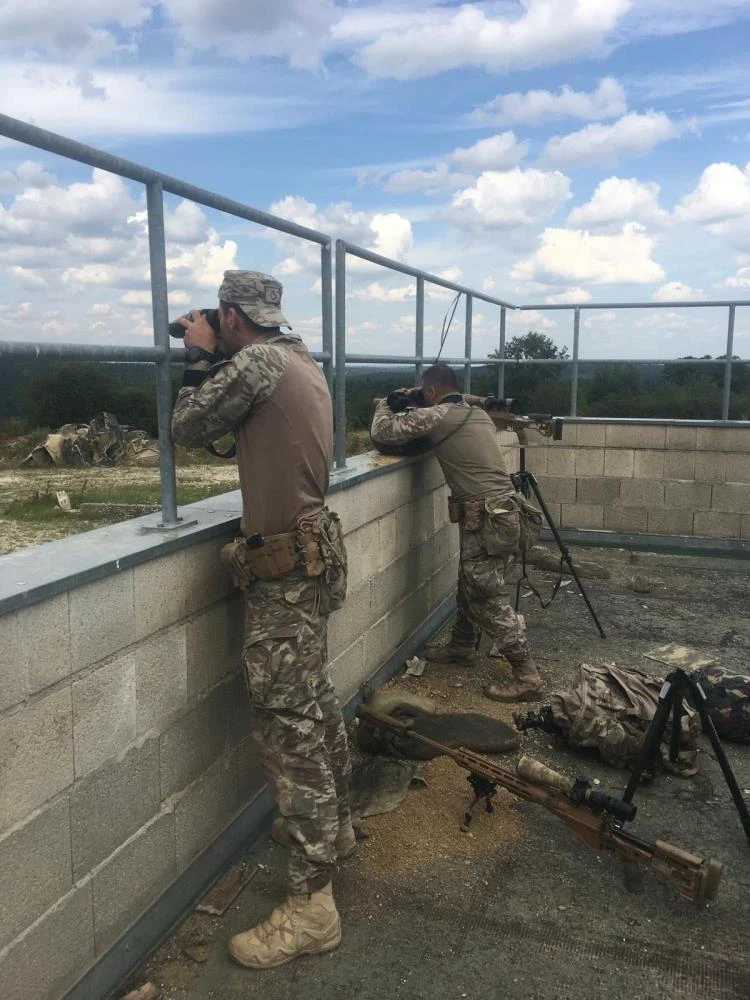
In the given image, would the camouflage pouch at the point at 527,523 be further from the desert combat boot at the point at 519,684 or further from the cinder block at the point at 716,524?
the cinder block at the point at 716,524

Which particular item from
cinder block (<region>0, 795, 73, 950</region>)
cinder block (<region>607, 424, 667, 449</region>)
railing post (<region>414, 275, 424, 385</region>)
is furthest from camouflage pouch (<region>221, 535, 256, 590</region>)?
cinder block (<region>607, 424, 667, 449</region>)

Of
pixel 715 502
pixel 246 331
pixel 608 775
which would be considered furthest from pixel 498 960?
pixel 715 502

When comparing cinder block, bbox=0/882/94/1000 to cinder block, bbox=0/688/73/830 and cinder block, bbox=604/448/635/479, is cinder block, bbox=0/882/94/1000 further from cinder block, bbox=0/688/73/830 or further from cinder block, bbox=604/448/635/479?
cinder block, bbox=604/448/635/479

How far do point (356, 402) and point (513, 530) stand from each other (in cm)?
120

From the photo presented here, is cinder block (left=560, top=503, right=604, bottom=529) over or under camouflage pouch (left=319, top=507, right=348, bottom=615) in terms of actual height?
under

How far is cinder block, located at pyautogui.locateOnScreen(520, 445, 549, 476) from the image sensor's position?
837 cm

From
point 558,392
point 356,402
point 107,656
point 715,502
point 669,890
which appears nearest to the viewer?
point 107,656

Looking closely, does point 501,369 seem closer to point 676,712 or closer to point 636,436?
point 636,436

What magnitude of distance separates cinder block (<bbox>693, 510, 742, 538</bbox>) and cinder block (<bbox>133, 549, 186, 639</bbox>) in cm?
656

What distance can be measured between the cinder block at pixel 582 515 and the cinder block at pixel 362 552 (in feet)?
13.9

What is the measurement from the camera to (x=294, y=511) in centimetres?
259

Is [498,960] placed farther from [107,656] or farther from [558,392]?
[558,392]

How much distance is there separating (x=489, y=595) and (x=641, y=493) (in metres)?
4.01

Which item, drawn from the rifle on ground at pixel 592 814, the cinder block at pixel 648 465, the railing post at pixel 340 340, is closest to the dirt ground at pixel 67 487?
the cinder block at pixel 648 465
